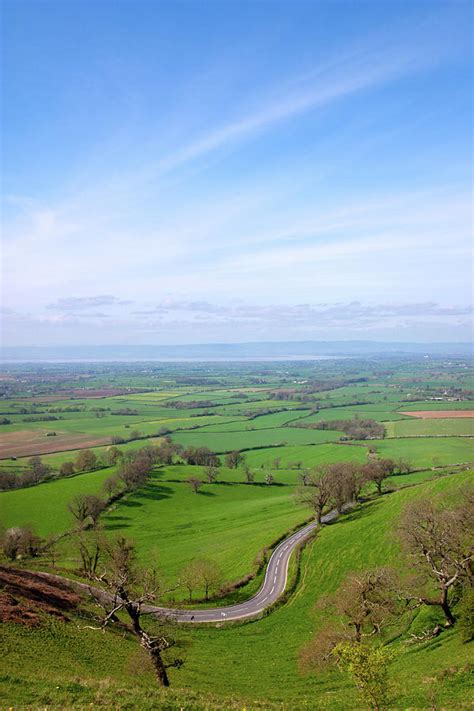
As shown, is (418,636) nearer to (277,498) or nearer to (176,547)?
(176,547)

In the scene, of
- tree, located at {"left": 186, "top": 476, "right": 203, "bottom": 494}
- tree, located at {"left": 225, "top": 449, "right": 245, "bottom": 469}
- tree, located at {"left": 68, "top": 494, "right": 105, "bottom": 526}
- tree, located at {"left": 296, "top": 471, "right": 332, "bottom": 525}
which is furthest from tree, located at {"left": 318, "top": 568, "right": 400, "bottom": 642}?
tree, located at {"left": 225, "top": 449, "right": 245, "bottom": 469}

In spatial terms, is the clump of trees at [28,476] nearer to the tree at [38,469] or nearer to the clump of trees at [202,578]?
the tree at [38,469]

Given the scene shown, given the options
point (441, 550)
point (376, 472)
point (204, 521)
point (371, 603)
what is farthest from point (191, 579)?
point (376, 472)

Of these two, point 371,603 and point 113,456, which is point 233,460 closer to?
point 113,456

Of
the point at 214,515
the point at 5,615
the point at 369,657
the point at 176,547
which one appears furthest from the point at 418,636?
the point at 214,515

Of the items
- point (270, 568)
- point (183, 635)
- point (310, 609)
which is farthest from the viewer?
point (270, 568)

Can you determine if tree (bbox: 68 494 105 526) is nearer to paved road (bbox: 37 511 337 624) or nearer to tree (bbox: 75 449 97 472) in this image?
paved road (bbox: 37 511 337 624)

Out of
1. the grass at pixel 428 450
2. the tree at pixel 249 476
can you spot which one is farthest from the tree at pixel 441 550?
the tree at pixel 249 476
